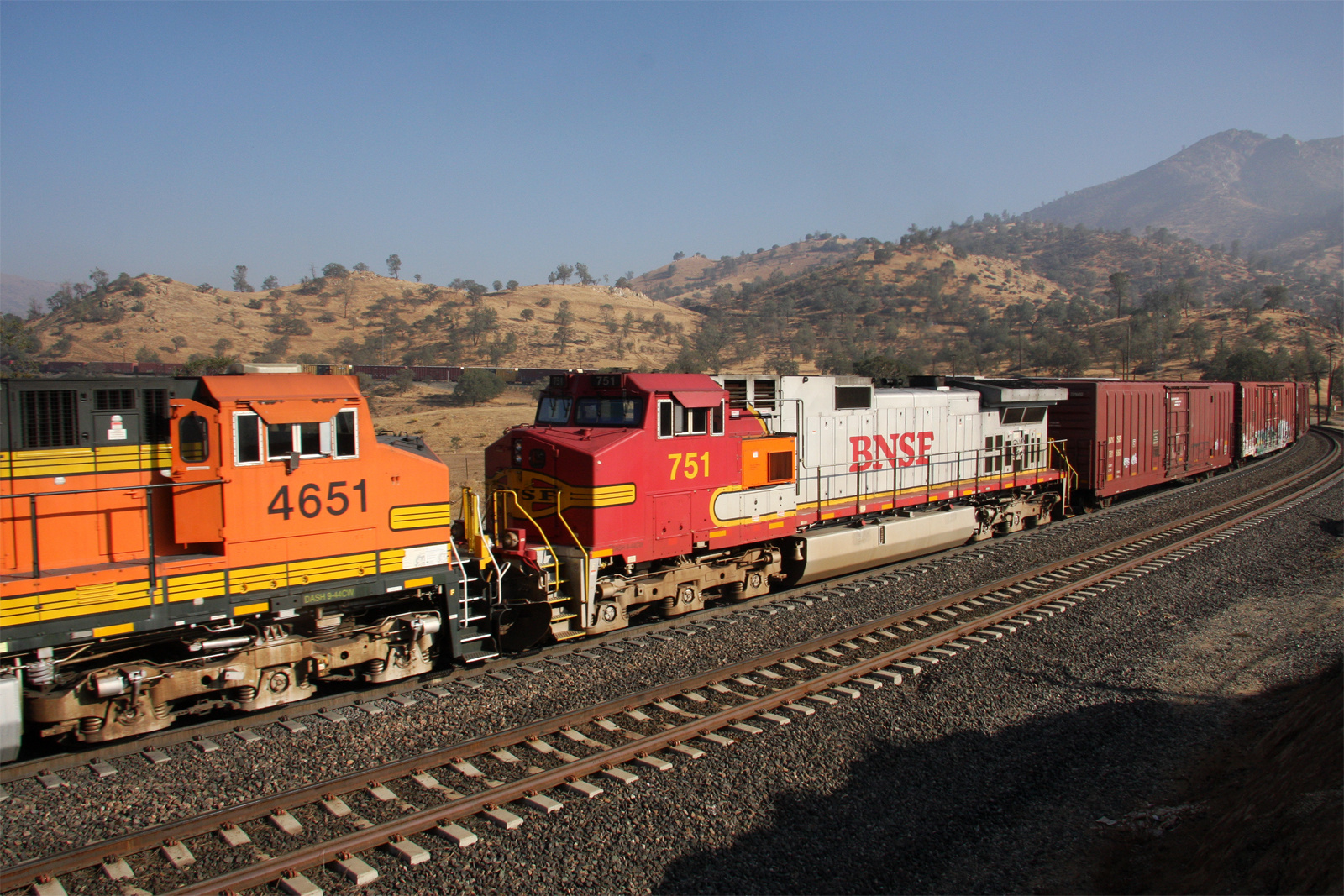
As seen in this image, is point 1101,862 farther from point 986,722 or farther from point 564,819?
point 564,819

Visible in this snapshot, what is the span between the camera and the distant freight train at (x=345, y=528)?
7.53 meters

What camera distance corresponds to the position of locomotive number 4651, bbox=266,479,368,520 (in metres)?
8.29

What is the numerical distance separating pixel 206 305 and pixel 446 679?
90136mm

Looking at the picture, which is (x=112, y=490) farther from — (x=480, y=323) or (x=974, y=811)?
→ (x=480, y=323)

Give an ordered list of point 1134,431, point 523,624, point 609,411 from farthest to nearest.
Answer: point 1134,431, point 609,411, point 523,624

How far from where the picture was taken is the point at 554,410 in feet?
40.9

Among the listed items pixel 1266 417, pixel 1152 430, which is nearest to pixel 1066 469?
pixel 1152 430

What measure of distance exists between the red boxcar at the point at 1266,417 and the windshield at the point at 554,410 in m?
29.0

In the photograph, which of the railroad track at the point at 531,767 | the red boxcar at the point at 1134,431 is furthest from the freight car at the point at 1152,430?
the railroad track at the point at 531,767

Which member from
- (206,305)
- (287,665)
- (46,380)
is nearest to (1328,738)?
(287,665)

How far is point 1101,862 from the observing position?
5.99 metres

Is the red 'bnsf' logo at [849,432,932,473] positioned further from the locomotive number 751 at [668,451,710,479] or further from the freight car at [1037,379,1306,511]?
the freight car at [1037,379,1306,511]

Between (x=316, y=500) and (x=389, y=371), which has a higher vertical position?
(x=389, y=371)

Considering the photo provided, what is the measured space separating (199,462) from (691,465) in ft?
20.6
